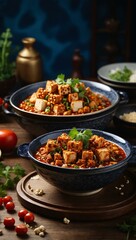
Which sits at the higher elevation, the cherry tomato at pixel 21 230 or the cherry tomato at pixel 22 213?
the cherry tomato at pixel 21 230

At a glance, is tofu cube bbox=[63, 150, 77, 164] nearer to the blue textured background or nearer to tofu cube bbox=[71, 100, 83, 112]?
tofu cube bbox=[71, 100, 83, 112]

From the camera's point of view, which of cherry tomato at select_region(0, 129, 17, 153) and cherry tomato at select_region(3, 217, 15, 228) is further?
cherry tomato at select_region(0, 129, 17, 153)

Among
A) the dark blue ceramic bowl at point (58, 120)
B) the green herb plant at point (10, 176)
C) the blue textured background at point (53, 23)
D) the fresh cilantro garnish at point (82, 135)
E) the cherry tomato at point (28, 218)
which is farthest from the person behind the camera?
the blue textured background at point (53, 23)

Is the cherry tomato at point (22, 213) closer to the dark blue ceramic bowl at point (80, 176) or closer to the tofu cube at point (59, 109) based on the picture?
the dark blue ceramic bowl at point (80, 176)

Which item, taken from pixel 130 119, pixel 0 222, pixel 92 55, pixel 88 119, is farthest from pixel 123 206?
pixel 92 55

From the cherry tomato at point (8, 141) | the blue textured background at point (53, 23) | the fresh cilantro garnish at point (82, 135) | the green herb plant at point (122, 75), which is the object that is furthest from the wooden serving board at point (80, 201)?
the blue textured background at point (53, 23)

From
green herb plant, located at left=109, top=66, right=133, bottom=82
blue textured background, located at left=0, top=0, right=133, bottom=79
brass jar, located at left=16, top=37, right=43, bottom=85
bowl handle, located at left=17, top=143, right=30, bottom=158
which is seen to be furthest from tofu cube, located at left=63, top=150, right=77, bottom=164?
blue textured background, located at left=0, top=0, right=133, bottom=79
